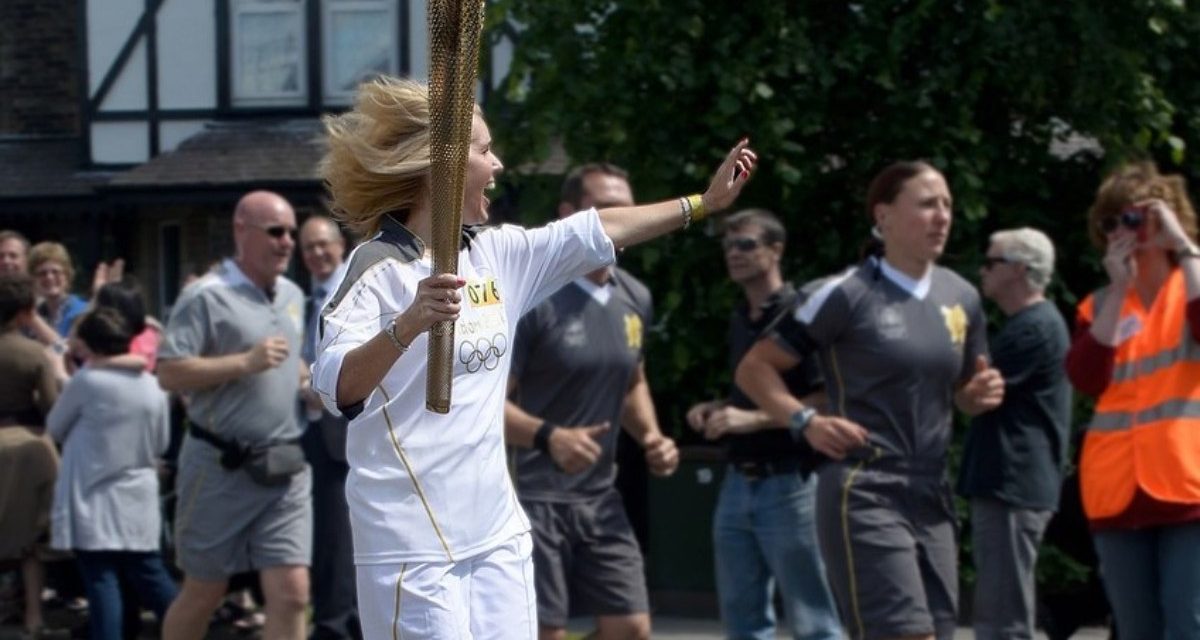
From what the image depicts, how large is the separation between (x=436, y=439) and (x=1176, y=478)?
109 inches

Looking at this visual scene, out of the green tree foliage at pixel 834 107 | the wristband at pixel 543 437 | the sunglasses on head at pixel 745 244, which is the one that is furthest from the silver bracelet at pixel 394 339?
the green tree foliage at pixel 834 107

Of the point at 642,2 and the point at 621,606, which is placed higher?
the point at 642,2

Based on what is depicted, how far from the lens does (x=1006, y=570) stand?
7.77m

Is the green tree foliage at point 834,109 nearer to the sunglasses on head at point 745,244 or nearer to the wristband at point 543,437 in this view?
the sunglasses on head at point 745,244

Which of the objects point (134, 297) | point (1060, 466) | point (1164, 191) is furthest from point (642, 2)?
point (1164, 191)

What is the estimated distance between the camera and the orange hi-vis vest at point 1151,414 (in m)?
6.32

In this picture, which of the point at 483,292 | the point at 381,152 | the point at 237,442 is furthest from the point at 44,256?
the point at 483,292

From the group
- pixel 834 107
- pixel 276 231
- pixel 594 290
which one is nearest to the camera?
pixel 594 290

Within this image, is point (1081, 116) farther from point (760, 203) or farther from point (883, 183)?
point (883, 183)

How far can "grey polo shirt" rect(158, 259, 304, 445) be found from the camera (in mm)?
8180

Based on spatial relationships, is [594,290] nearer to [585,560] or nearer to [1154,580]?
[585,560]

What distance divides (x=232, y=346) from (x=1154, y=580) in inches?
147

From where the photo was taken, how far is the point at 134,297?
31.0ft

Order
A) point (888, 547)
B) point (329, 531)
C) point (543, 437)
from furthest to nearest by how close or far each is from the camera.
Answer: point (329, 531) < point (543, 437) < point (888, 547)
